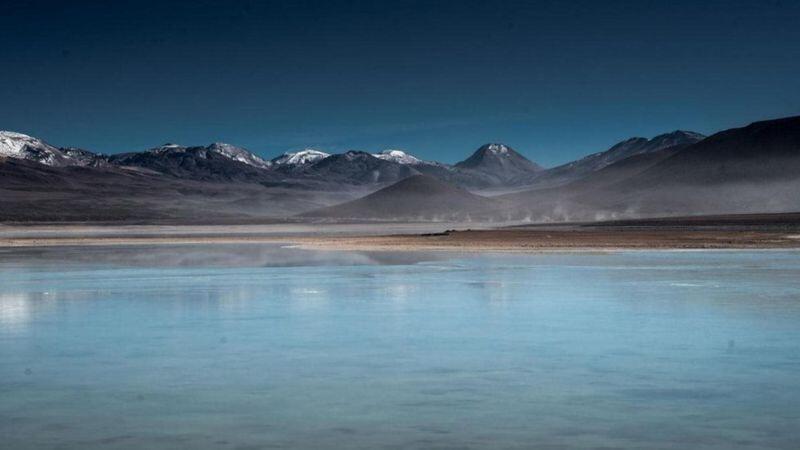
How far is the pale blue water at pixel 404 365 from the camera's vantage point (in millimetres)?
10648

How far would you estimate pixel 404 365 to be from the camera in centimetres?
1466

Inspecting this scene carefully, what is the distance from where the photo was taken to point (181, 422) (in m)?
11.1

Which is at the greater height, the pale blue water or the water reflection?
the water reflection

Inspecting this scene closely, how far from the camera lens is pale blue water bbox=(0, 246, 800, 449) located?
34.9ft

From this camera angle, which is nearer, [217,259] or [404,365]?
[404,365]

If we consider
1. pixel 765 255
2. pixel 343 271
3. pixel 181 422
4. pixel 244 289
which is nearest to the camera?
pixel 181 422

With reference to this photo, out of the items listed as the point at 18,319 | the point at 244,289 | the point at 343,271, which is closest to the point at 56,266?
the point at 343,271

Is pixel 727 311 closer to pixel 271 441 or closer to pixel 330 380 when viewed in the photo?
pixel 330 380

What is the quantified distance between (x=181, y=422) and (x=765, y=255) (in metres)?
37.3

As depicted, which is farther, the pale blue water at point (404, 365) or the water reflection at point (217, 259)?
the water reflection at point (217, 259)

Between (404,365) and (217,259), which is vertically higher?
(217,259)

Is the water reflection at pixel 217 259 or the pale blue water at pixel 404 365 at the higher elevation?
the water reflection at pixel 217 259

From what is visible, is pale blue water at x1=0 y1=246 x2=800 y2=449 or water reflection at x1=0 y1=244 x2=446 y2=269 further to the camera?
water reflection at x1=0 y1=244 x2=446 y2=269

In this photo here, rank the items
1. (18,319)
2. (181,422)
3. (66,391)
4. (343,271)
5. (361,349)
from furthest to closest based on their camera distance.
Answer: (343,271)
(18,319)
(361,349)
(66,391)
(181,422)
